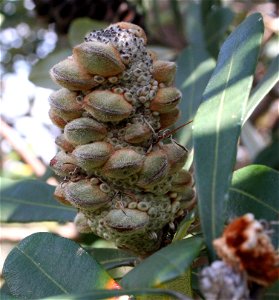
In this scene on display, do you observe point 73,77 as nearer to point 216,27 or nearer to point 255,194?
point 255,194

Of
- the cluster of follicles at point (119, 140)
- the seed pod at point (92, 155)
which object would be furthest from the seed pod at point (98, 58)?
the seed pod at point (92, 155)

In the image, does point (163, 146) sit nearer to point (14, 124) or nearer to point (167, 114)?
point (167, 114)

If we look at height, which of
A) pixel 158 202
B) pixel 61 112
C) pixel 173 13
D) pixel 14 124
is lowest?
pixel 14 124

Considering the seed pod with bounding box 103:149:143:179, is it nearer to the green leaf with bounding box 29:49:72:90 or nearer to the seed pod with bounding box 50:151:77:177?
the seed pod with bounding box 50:151:77:177

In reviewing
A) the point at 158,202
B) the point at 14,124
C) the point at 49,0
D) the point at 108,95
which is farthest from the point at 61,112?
the point at 14,124

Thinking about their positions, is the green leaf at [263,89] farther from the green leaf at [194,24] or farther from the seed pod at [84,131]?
the green leaf at [194,24]
